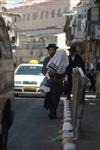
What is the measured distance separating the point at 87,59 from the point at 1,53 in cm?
5780

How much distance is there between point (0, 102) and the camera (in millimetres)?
8914

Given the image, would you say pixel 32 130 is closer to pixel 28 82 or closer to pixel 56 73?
pixel 56 73

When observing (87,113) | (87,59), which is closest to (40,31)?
(87,59)

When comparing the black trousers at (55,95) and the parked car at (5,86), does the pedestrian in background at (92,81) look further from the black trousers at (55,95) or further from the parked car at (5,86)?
the parked car at (5,86)

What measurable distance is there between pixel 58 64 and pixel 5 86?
639 centimetres

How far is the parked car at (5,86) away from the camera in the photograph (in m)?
9.20

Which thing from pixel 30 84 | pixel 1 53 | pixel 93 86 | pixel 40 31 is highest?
pixel 1 53

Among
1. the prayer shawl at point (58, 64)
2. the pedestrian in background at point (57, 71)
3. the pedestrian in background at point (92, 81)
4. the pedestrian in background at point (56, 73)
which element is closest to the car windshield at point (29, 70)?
the pedestrian in background at point (92, 81)

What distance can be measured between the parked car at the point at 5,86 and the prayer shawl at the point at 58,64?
5.04 m

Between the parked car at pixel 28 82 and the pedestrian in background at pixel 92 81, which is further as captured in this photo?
the pedestrian in background at pixel 92 81

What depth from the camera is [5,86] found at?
31.0 feet

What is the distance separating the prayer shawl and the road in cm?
120

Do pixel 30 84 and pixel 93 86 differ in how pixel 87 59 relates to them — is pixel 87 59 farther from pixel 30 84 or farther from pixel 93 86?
pixel 30 84

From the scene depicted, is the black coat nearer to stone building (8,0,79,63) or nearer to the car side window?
the car side window
